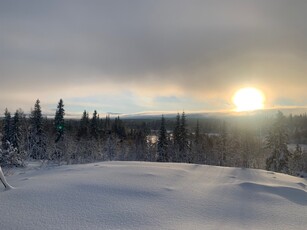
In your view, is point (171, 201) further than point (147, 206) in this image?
Yes

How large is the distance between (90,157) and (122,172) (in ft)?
144

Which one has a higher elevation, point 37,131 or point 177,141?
point 37,131

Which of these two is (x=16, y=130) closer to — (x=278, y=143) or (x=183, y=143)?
(x=183, y=143)

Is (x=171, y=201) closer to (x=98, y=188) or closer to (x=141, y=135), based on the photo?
(x=98, y=188)

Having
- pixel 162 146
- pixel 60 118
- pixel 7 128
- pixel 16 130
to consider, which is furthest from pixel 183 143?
pixel 7 128

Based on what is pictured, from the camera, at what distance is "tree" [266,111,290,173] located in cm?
3484

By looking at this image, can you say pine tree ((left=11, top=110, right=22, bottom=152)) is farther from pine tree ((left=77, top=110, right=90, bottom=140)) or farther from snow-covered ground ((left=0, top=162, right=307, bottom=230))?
snow-covered ground ((left=0, top=162, right=307, bottom=230))

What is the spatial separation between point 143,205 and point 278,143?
3472cm

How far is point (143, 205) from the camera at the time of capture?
491 centimetres

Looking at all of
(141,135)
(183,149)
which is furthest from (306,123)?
(183,149)

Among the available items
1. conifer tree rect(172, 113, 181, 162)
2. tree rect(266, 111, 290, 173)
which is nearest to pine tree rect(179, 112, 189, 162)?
conifer tree rect(172, 113, 181, 162)

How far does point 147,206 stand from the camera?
16.0ft

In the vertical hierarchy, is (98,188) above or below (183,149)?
above

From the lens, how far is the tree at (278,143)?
34.8 metres
